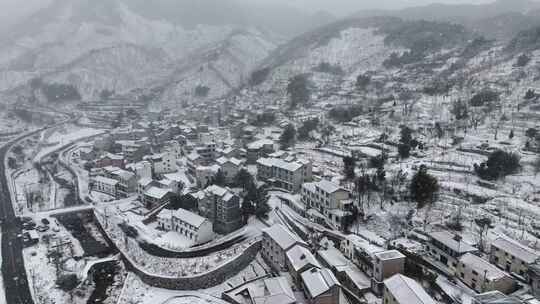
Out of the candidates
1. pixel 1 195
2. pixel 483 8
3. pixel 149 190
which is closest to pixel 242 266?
pixel 149 190

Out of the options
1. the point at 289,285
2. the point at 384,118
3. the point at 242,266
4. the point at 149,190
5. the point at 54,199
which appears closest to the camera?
the point at 289,285

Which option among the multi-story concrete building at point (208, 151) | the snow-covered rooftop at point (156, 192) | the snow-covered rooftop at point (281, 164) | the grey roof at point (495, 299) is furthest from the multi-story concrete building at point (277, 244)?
the multi-story concrete building at point (208, 151)

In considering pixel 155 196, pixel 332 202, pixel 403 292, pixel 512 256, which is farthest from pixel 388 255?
pixel 155 196

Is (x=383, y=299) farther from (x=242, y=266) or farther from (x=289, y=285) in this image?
(x=242, y=266)

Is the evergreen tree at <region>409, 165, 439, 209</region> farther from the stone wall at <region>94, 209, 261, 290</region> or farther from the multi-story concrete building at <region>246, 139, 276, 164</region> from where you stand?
the multi-story concrete building at <region>246, 139, 276, 164</region>

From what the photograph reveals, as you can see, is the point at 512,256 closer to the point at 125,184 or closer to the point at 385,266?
the point at 385,266
